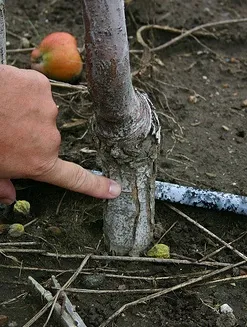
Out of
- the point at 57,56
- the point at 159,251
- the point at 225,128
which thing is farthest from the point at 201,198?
the point at 57,56

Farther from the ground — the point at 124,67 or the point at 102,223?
the point at 124,67

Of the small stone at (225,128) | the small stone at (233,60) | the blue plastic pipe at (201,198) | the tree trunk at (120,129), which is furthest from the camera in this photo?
the small stone at (233,60)

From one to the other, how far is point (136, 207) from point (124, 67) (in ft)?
1.52

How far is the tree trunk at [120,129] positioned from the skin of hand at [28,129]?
125 millimetres

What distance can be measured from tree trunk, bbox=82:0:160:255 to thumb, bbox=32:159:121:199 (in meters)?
0.04

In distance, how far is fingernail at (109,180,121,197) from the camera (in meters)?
2.02

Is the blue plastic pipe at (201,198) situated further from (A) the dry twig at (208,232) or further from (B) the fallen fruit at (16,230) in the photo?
(B) the fallen fruit at (16,230)

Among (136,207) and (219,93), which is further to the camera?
(219,93)

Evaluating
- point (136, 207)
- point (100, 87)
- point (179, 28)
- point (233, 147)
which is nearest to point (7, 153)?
point (100, 87)

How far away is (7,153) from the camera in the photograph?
1812mm

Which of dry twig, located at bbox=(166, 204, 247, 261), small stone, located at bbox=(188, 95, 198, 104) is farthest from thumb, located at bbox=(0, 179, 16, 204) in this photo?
small stone, located at bbox=(188, 95, 198, 104)

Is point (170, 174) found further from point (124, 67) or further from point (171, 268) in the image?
point (124, 67)

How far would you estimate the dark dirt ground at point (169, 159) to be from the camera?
2.01m

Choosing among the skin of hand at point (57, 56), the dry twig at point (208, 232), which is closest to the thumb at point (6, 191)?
the dry twig at point (208, 232)
